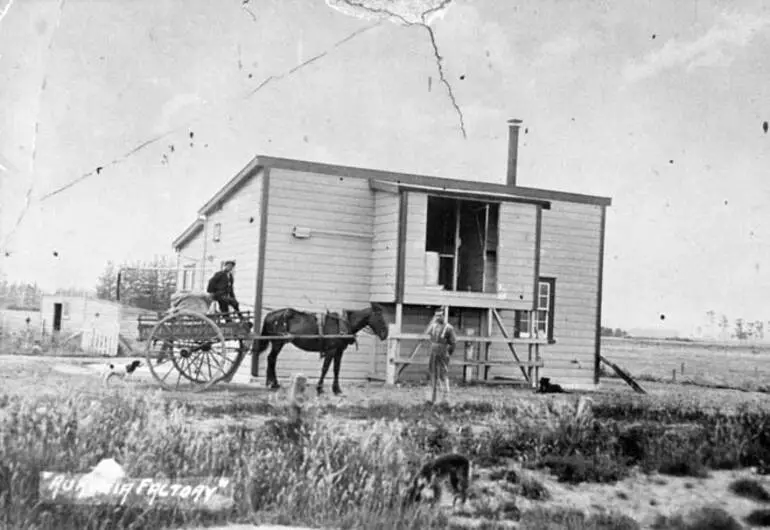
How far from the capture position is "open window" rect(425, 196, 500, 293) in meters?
18.9

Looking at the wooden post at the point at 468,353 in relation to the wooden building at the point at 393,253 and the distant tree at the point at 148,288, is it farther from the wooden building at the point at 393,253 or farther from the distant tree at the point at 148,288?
the distant tree at the point at 148,288

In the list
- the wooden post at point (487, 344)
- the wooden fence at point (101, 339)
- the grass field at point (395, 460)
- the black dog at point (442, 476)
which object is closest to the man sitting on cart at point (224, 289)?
the grass field at point (395, 460)

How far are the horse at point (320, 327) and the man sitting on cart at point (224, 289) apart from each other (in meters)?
0.88

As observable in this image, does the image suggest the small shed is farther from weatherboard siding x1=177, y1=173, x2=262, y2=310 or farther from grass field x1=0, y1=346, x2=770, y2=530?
grass field x1=0, y1=346, x2=770, y2=530

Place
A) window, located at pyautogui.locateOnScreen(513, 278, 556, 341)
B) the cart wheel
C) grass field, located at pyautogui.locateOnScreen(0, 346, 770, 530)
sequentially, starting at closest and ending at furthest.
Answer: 1. grass field, located at pyautogui.locateOnScreen(0, 346, 770, 530)
2. the cart wheel
3. window, located at pyautogui.locateOnScreen(513, 278, 556, 341)

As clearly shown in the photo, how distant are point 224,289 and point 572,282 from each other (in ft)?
29.6

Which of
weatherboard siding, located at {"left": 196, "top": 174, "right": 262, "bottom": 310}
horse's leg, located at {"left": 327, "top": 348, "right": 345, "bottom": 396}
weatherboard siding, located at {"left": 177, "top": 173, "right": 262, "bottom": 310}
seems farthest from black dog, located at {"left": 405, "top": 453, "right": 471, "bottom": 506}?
weatherboard siding, located at {"left": 196, "top": 174, "right": 262, "bottom": 310}

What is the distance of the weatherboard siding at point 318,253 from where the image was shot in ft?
57.8

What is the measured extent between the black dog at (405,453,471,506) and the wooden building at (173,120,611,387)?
395 inches

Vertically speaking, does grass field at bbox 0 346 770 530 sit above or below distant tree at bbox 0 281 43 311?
below

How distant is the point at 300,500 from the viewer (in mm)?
6906

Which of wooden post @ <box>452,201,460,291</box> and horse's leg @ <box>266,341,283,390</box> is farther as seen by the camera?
wooden post @ <box>452,201,460,291</box>

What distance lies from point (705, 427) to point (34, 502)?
22.3ft

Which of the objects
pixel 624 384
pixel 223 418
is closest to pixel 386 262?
pixel 624 384
